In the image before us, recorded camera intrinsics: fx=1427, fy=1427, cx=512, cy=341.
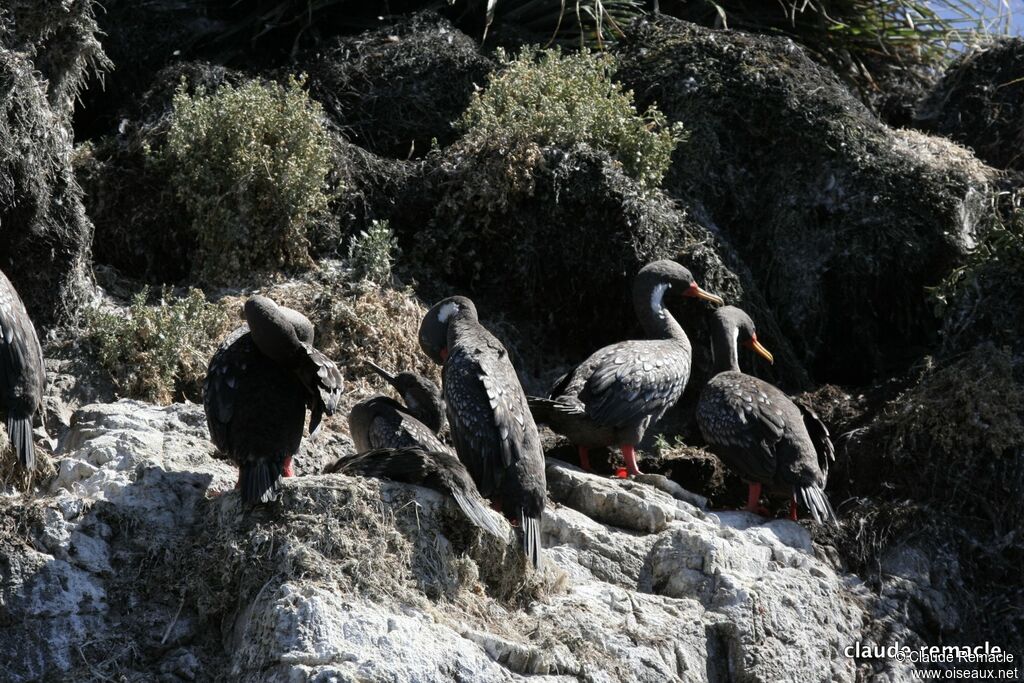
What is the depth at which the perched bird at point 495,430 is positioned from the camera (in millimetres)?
A: 7152

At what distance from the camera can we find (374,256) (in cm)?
985

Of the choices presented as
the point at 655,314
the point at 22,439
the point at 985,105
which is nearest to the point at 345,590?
the point at 22,439

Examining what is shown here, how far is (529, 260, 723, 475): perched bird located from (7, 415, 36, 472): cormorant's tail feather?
2883 millimetres

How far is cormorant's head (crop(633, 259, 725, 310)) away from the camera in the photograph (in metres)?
9.54

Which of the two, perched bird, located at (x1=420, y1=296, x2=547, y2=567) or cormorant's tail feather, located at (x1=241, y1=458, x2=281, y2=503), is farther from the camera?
perched bird, located at (x1=420, y1=296, x2=547, y2=567)

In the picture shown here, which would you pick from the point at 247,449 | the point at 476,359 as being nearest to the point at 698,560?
the point at 476,359

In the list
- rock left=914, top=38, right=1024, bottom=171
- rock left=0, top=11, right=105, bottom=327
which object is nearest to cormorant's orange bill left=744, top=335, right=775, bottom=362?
rock left=914, top=38, right=1024, bottom=171

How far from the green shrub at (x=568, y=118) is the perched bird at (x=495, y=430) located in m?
2.86

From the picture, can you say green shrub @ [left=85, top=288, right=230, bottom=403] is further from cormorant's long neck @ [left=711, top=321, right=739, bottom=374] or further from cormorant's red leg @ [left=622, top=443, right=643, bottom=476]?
cormorant's long neck @ [left=711, top=321, right=739, bottom=374]

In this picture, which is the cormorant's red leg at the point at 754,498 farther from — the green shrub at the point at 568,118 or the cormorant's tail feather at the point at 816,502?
the green shrub at the point at 568,118

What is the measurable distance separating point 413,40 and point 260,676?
23.6 ft

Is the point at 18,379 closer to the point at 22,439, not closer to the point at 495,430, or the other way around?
the point at 22,439

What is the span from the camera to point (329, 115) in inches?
456

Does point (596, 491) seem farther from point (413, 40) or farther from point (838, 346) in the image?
point (413, 40)
